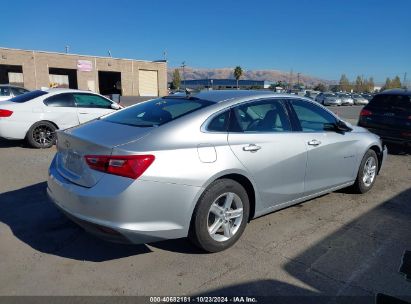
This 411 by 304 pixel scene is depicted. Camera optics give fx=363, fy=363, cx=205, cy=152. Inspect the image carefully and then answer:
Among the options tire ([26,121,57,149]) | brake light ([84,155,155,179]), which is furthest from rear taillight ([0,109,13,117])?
brake light ([84,155,155,179])

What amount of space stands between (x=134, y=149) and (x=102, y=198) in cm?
48

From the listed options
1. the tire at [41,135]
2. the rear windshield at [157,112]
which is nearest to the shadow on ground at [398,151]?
the rear windshield at [157,112]

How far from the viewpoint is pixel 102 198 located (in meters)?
3.00

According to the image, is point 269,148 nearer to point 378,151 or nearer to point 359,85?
point 378,151

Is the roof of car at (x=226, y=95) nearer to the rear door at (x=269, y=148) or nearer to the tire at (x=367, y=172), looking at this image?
the rear door at (x=269, y=148)

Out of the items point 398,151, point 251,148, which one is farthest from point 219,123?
point 398,151

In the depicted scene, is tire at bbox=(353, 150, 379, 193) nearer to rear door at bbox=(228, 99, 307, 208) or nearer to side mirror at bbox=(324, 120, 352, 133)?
side mirror at bbox=(324, 120, 352, 133)

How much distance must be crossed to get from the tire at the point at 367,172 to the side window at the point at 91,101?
6.51 meters

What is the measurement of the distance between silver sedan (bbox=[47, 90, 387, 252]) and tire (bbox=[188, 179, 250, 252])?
0.01 m

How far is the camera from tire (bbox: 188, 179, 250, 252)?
3.35m

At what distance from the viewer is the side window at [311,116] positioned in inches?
178

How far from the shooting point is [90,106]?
9.16 meters

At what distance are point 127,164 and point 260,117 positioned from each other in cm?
178

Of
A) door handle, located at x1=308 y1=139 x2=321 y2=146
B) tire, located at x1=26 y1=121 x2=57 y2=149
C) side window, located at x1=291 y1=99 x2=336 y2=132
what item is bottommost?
tire, located at x1=26 y1=121 x2=57 y2=149
